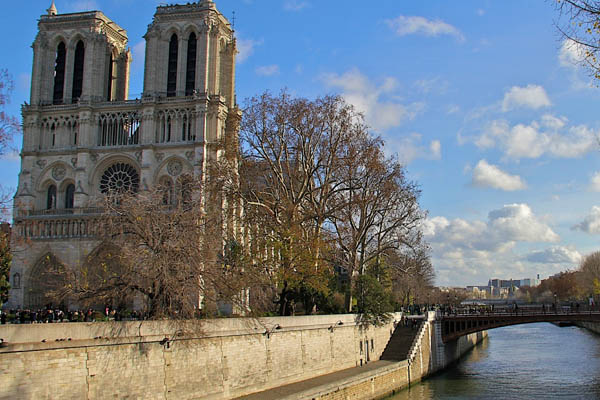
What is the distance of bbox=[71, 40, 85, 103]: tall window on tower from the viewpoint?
59625 millimetres

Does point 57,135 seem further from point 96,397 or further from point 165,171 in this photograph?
point 96,397

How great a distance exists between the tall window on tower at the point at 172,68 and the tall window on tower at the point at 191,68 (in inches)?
44.7

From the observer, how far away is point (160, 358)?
20.4 m

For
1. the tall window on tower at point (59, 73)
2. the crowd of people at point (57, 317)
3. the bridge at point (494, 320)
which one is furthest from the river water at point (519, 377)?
the tall window on tower at point (59, 73)

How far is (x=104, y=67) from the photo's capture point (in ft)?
195

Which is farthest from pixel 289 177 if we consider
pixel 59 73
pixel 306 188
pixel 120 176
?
pixel 59 73

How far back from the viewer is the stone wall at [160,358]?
645 inches

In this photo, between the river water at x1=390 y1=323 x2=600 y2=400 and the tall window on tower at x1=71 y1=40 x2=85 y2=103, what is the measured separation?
39721 mm

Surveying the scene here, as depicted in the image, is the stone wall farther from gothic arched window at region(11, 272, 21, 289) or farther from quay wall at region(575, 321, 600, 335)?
quay wall at region(575, 321, 600, 335)

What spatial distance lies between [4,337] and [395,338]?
91.1 feet

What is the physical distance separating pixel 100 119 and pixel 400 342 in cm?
3358

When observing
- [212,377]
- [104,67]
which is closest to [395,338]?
[212,377]

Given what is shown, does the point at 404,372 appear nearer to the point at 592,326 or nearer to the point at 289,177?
the point at 289,177

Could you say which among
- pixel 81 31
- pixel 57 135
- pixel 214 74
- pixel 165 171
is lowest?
pixel 165 171
